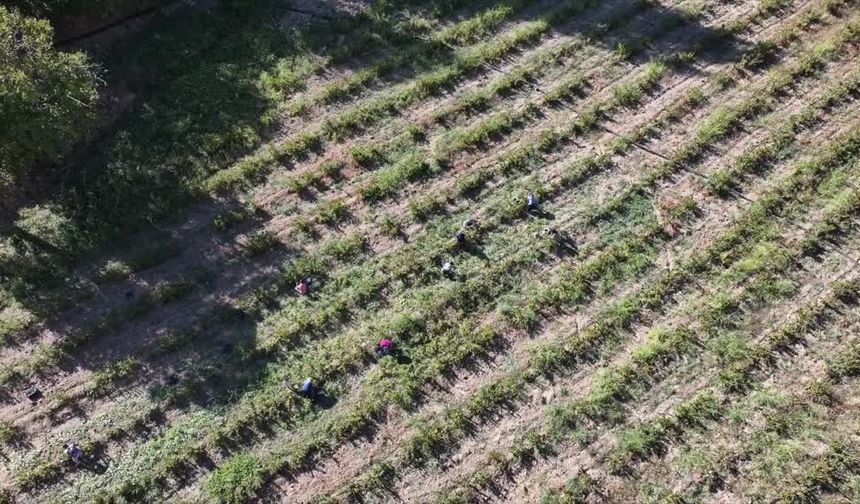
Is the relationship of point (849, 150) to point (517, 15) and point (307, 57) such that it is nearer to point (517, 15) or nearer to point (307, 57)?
point (517, 15)

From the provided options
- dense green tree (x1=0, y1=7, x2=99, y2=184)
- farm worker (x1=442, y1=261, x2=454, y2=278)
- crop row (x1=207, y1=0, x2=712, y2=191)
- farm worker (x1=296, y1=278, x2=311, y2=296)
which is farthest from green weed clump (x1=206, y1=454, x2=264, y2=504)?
dense green tree (x1=0, y1=7, x2=99, y2=184)

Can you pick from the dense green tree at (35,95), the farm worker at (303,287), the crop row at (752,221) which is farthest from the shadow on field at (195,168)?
the crop row at (752,221)

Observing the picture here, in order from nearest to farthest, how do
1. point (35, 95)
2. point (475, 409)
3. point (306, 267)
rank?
point (475, 409), point (35, 95), point (306, 267)

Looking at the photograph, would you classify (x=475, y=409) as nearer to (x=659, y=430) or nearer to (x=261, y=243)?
(x=659, y=430)

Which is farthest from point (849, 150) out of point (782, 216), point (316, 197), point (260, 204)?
point (260, 204)

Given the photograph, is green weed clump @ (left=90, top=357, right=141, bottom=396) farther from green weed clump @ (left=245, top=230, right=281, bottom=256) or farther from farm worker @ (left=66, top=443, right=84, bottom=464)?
green weed clump @ (left=245, top=230, right=281, bottom=256)

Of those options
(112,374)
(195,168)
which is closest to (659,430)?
(112,374)
